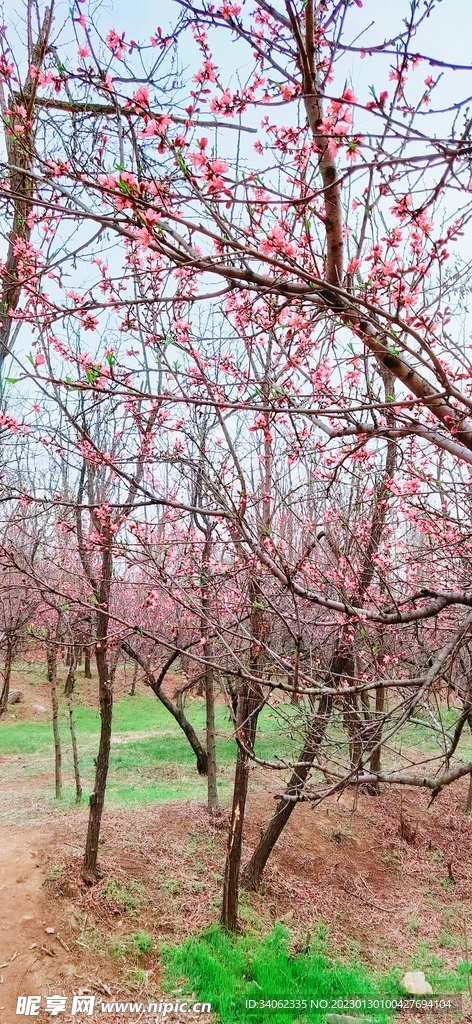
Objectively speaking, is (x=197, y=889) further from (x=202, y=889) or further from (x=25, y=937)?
(x=25, y=937)

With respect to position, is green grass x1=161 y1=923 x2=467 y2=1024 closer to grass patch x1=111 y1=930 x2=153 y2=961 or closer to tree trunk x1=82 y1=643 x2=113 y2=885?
grass patch x1=111 y1=930 x2=153 y2=961

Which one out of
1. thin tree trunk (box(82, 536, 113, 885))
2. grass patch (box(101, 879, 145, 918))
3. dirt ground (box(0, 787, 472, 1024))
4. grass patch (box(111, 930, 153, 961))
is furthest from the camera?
thin tree trunk (box(82, 536, 113, 885))

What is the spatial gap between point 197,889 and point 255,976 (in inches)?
44.1

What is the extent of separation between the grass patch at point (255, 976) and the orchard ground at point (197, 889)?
23mm

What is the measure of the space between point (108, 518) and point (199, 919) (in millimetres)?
3723

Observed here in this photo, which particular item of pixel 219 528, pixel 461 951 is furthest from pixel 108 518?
pixel 461 951

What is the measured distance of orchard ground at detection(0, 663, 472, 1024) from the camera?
4.23 metres

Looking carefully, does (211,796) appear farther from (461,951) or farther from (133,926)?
(461,951)

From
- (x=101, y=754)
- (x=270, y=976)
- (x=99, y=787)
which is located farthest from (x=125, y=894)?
(x=270, y=976)

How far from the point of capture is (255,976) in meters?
4.39

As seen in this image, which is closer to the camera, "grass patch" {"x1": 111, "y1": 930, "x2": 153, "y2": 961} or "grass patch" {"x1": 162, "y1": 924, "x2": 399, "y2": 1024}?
"grass patch" {"x1": 162, "y1": 924, "x2": 399, "y2": 1024}

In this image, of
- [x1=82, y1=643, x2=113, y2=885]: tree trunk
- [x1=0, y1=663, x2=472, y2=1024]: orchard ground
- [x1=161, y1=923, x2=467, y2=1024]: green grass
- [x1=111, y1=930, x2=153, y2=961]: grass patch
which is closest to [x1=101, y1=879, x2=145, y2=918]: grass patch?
[x1=0, y1=663, x2=472, y2=1024]: orchard ground

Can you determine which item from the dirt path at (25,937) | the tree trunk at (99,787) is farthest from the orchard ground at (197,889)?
the tree trunk at (99,787)

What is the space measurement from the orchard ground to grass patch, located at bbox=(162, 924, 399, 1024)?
0.07ft
